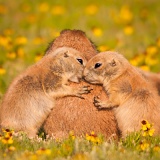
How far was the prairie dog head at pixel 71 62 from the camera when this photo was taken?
7.56m

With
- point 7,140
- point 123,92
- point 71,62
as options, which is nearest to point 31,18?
point 71,62

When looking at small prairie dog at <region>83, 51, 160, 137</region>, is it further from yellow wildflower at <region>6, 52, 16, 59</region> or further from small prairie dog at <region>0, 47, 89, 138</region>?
yellow wildflower at <region>6, 52, 16, 59</region>

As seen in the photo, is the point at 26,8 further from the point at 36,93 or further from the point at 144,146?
the point at 144,146

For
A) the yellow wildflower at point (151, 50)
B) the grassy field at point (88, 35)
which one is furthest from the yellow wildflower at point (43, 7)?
the yellow wildflower at point (151, 50)

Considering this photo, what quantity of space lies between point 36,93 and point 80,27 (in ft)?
21.1

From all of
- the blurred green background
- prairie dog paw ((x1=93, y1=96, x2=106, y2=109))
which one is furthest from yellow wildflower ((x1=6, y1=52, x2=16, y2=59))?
prairie dog paw ((x1=93, y1=96, x2=106, y2=109))

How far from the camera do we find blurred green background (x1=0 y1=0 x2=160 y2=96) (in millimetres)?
11648

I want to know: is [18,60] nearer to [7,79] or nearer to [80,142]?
[7,79]

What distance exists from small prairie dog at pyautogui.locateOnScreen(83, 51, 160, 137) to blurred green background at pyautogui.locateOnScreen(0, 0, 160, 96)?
2.53 metres

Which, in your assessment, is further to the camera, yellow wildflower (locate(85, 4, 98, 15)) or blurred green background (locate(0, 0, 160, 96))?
yellow wildflower (locate(85, 4, 98, 15))

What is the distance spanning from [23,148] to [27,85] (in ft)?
3.20

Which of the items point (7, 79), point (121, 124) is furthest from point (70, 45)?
point (7, 79)

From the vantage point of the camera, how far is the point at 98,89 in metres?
7.56

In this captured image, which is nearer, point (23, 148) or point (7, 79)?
point (23, 148)
